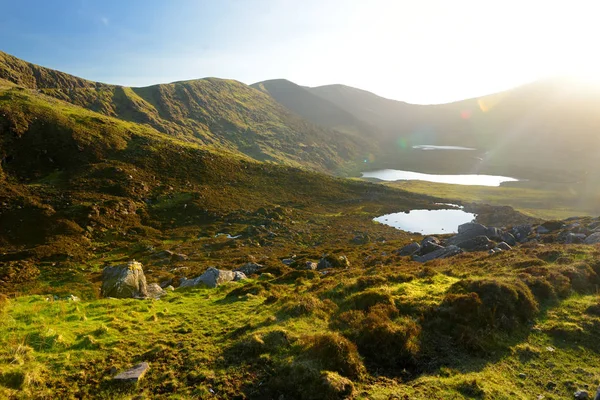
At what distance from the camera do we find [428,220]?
286 ft

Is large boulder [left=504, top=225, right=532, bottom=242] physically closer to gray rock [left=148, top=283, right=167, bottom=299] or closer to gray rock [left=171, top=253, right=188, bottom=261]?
gray rock [left=148, top=283, right=167, bottom=299]

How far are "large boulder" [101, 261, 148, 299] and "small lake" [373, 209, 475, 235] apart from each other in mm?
65256

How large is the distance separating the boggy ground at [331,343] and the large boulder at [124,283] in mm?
2791

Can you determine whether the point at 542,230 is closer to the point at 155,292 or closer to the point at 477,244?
the point at 477,244

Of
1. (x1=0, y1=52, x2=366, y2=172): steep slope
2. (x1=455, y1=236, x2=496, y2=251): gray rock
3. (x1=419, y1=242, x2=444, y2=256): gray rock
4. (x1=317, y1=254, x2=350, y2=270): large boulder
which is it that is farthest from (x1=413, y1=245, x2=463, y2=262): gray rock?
(x1=0, y1=52, x2=366, y2=172): steep slope

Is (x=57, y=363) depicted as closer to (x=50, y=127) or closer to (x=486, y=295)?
(x=486, y=295)

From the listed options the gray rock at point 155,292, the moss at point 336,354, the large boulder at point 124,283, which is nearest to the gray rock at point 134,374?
the moss at point 336,354

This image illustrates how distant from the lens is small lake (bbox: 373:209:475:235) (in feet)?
252

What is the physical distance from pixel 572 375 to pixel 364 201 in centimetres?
8928

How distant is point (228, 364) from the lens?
11.2m

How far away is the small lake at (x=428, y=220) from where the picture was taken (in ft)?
252

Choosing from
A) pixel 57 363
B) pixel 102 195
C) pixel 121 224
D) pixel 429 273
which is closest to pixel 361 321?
pixel 429 273

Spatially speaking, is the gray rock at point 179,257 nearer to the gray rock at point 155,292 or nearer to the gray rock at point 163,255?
the gray rock at point 163,255

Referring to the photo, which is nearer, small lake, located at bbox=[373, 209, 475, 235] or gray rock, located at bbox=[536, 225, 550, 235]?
gray rock, located at bbox=[536, 225, 550, 235]
